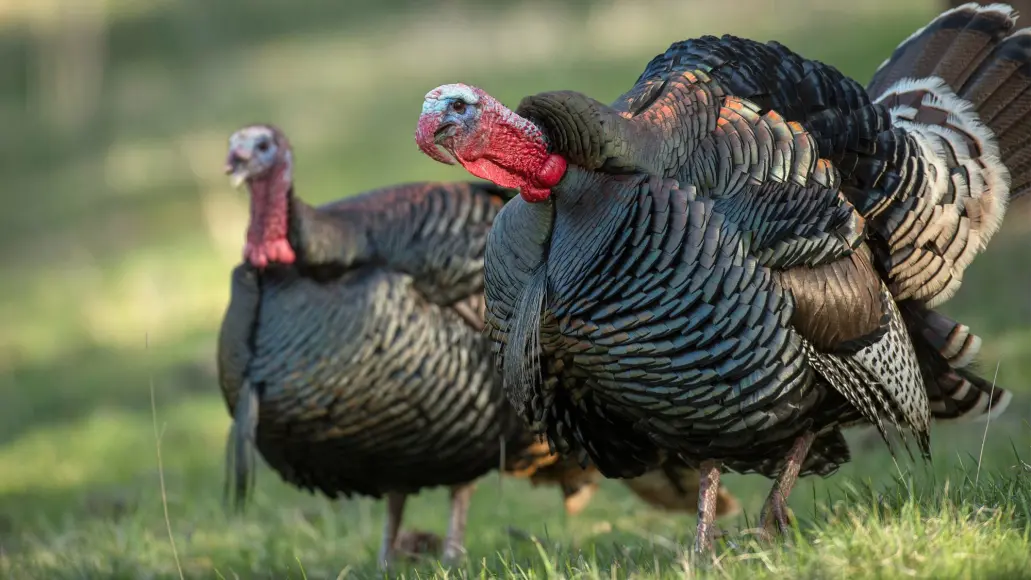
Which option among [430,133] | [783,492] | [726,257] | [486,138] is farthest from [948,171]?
[430,133]

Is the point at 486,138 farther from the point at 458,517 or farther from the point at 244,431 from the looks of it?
the point at 458,517

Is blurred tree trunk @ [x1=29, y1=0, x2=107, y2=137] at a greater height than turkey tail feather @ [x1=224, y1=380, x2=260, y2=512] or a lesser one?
lesser

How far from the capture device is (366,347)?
5.43m

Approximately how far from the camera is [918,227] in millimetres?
4297

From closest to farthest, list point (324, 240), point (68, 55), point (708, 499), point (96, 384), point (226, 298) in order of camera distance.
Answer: point (708, 499), point (324, 240), point (96, 384), point (226, 298), point (68, 55)

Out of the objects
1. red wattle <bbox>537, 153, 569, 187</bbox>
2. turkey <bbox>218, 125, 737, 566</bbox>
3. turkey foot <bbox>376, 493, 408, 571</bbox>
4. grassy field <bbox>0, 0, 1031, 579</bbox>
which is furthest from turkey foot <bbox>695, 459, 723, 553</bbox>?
turkey foot <bbox>376, 493, 408, 571</bbox>

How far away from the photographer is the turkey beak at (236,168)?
19.0 ft

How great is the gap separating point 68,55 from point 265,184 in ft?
66.9

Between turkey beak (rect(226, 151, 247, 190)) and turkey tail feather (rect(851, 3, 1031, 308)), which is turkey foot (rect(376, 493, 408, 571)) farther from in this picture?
turkey tail feather (rect(851, 3, 1031, 308))

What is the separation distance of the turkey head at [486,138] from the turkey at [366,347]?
1773 millimetres

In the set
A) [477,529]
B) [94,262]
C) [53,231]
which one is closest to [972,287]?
[477,529]

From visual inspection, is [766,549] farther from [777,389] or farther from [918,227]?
[918,227]

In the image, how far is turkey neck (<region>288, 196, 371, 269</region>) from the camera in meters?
5.62

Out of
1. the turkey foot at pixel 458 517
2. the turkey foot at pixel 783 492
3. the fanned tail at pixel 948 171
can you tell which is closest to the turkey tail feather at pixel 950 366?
the fanned tail at pixel 948 171
